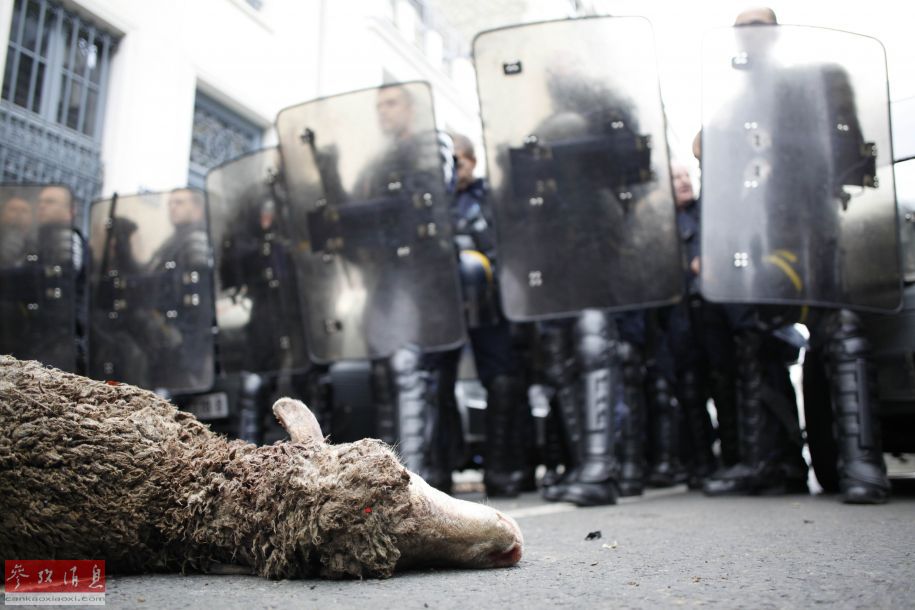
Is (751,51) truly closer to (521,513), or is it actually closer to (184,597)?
(521,513)

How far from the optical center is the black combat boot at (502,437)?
169 inches

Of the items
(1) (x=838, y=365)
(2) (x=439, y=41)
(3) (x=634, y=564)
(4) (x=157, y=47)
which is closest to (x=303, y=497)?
(3) (x=634, y=564)

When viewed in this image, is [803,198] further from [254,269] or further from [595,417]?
[254,269]

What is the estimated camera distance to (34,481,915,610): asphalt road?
1278mm

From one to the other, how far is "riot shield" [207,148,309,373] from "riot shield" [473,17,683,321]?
1.31 meters

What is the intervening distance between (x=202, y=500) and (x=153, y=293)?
10.2 ft

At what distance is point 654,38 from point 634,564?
234 centimetres

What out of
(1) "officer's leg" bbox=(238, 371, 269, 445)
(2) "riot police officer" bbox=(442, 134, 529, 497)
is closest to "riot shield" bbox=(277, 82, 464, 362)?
(2) "riot police officer" bbox=(442, 134, 529, 497)

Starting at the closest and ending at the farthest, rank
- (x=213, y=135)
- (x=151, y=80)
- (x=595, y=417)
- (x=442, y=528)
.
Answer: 1. (x=442, y=528)
2. (x=595, y=417)
3. (x=151, y=80)
4. (x=213, y=135)

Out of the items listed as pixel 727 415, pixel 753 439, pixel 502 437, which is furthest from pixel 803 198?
pixel 502 437

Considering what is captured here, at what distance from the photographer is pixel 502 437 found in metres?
4.36

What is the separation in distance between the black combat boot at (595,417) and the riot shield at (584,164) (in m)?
0.12

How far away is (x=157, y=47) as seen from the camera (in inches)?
232

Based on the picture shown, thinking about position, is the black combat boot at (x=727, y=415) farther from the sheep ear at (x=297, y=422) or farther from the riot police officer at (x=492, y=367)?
the sheep ear at (x=297, y=422)
